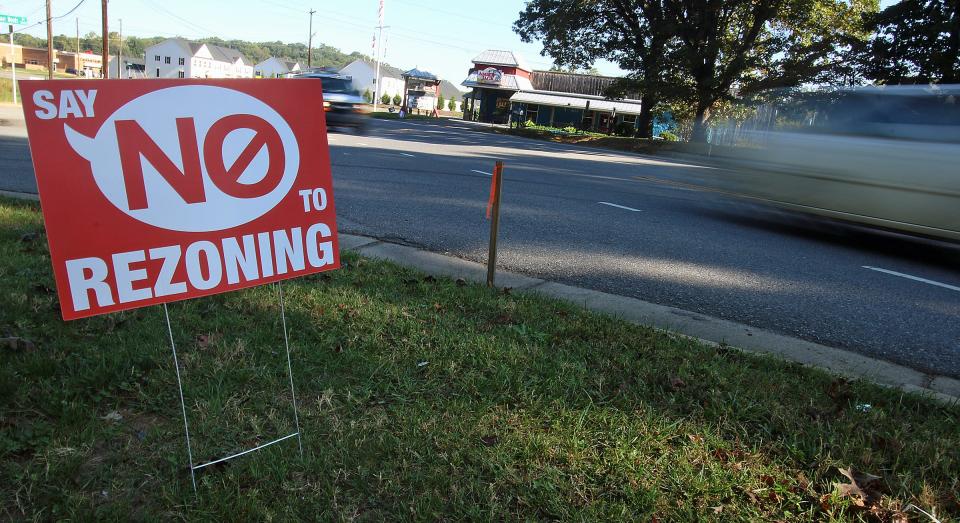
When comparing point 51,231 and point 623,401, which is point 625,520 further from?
point 51,231

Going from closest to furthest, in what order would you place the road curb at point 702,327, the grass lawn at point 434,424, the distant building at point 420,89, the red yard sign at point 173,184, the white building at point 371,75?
the red yard sign at point 173,184, the grass lawn at point 434,424, the road curb at point 702,327, the distant building at point 420,89, the white building at point 371,75

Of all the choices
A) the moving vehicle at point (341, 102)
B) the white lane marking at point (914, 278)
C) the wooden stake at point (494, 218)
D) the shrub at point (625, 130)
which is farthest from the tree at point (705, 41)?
the wooden stake at point (494, 218)

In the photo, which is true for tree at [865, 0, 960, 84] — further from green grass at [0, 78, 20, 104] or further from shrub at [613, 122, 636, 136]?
green grass at [0, 78, 20, 104]

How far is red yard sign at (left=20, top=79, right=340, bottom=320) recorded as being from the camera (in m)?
2.15

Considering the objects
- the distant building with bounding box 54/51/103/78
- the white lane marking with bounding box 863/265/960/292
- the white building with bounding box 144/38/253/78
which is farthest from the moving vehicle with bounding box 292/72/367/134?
the white building with bounding box 144/38/253/78

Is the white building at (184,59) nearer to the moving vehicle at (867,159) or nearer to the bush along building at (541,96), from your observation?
the bush along building at (541,96)

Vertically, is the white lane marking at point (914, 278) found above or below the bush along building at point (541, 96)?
below

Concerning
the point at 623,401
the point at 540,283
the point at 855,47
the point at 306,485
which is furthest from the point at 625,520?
the point at 855,47

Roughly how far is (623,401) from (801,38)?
37.4 metres

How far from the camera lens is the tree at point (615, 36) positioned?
34.3 m

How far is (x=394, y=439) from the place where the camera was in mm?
2689

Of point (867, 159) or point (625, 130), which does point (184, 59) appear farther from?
point (867, 159)

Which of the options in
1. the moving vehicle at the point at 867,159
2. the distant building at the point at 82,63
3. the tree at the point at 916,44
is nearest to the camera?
Answer: the moving vehicle at the point at 867,159

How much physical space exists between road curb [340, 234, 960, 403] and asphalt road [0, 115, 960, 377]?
226 mm
